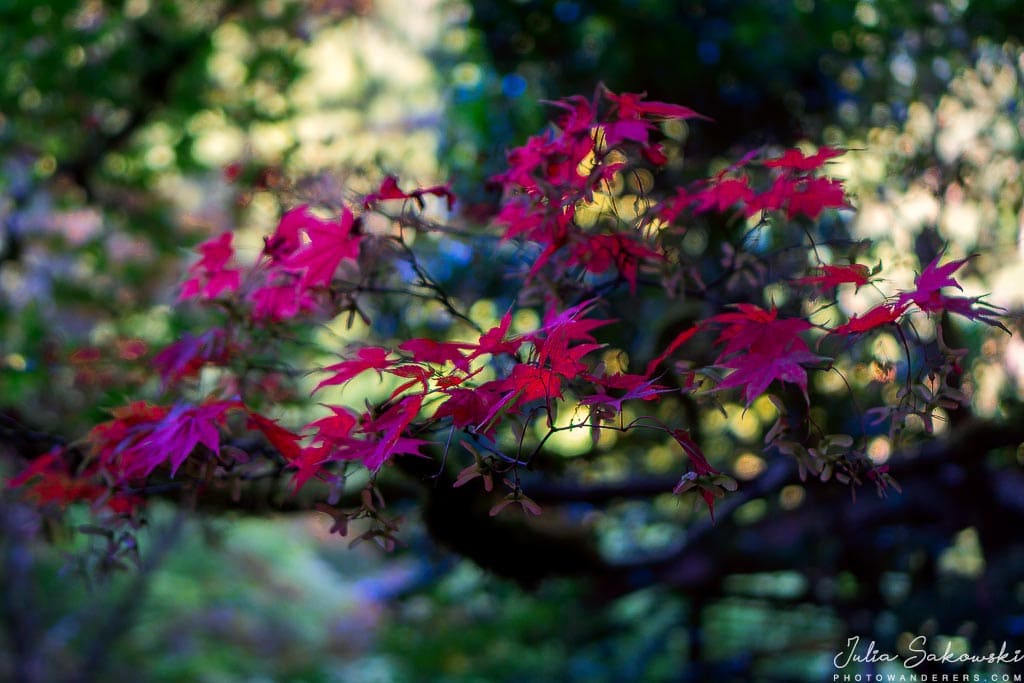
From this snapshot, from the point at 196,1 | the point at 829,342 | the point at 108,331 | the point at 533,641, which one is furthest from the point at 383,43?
the point at 829,342

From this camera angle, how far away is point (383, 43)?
5516 mm

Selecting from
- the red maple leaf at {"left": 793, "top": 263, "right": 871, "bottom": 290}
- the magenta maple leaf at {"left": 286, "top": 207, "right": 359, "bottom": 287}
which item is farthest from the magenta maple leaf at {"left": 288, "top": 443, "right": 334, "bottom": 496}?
the red maple leaf at {"left": 793, "top": 263, "right": 871, "bottom": 290}

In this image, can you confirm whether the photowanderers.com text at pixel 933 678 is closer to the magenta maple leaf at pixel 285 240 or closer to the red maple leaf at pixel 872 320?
the red maple leaf at pixel 872 320

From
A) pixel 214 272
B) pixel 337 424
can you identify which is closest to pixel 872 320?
pixel 337 424

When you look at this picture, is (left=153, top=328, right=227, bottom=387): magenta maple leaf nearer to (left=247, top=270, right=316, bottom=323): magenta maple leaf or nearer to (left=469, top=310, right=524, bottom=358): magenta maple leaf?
(left=247, top=270, right=316, bottom=323): magenta maple leaf

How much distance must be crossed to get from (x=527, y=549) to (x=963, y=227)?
152cm

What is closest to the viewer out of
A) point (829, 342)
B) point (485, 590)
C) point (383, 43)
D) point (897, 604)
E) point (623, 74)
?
point (829, 342)

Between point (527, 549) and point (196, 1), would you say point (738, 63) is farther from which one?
point (196, 1)

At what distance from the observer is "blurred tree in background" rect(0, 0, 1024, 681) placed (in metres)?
2.06
